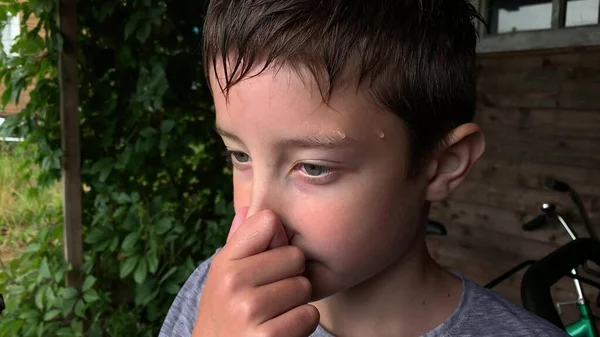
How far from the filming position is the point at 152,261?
192cm

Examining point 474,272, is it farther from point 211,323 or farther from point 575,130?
point 211,323

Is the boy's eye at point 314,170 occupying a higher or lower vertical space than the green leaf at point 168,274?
higher

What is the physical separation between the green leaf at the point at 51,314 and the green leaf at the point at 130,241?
348 mm

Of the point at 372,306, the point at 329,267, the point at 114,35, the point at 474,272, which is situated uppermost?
the point at 114,35

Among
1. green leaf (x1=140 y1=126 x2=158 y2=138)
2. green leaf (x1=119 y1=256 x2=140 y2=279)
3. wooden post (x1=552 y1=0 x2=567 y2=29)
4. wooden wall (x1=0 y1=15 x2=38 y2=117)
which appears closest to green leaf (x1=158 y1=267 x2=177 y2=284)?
green leaf (x1=119 y1=256 x2=140 y2=279)

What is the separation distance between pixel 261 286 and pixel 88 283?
→ 1.59m

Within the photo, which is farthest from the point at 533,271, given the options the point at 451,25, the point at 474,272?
the point at 474,272

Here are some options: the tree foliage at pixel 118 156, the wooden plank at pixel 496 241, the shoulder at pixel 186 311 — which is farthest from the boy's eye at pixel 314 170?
the wooden plank at pixel 496 241

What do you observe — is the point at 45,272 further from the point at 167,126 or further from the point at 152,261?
the point at 167,126

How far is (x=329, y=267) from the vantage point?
68 centimetres

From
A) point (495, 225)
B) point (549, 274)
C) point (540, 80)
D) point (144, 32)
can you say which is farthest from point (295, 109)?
point (495, 225)

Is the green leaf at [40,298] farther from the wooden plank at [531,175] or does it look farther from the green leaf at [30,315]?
the wooden plank at [531,175]

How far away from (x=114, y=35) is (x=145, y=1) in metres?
0.25

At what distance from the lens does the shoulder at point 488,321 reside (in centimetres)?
82
